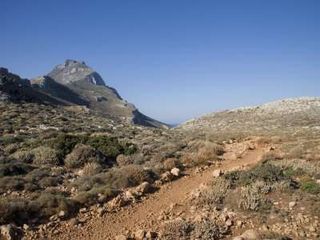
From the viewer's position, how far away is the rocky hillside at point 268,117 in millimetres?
39688

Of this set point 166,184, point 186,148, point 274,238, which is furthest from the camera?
point 186,148

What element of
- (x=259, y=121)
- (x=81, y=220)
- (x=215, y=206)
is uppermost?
(x=259, y=121)

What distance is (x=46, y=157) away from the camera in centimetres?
1961

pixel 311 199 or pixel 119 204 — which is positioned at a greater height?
pixel 311 199

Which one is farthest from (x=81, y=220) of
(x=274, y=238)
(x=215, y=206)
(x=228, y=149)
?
(x=228, y=149)

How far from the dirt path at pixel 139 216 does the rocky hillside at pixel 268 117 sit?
72.6ft

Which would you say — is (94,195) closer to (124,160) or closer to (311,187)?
(124,160)

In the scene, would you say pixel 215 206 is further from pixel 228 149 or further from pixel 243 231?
pixel 228 149

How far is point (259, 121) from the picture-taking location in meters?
44.7

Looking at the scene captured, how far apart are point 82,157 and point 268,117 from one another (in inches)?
1266

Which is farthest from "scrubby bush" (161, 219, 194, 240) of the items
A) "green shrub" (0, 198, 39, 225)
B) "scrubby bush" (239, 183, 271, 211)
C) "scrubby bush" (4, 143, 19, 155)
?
"scrubby bush" (4, 143, 19, 155)

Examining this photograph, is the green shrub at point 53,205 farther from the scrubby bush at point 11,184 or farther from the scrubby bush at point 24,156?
the scrubby bush at point 24,156

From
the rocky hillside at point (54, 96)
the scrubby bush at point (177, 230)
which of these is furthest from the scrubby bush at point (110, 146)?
the rocky hillside at point (54, 96)

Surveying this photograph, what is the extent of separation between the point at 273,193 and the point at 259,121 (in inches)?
1267
